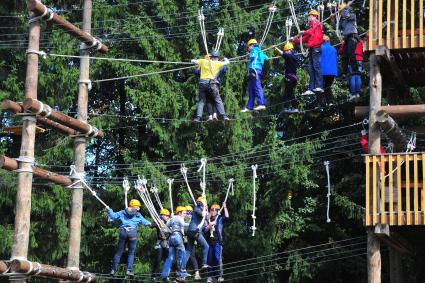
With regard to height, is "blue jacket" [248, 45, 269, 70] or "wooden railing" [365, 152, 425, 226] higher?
"blue jacket" [248, 45, 269, 70]

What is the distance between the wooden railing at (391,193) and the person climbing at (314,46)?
6.15ft

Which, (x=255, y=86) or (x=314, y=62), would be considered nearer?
(x=314, y=62)

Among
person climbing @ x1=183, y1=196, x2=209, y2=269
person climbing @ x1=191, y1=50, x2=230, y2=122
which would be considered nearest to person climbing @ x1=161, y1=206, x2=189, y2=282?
person climbing @ x1=183, y1=196, x2=209, y2=269

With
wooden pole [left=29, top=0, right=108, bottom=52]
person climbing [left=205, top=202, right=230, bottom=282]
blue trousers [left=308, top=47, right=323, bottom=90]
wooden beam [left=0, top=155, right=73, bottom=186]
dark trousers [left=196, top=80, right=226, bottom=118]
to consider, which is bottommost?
person climbing [left=205, top=202, right=230, bottom=282]

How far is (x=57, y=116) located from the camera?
14.6 meters

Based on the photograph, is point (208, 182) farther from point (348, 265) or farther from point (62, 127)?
point (62, 127)

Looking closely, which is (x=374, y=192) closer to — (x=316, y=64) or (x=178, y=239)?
(x=316, y=64)

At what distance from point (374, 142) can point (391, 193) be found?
907mm

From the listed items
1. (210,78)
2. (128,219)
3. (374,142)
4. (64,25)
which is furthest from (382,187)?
(64,25)

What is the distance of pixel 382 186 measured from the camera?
14.3 meters

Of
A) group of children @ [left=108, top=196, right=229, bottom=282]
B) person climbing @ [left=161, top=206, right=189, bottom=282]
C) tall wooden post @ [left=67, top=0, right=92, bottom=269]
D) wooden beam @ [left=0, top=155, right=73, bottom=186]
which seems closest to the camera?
wooden beam @ [left=0, top=155, right=73, bottom=186]

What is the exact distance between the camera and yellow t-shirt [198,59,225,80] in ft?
52.5

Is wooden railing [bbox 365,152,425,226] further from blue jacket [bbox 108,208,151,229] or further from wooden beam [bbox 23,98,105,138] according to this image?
wooden beam [bbox 23,98,105,138]

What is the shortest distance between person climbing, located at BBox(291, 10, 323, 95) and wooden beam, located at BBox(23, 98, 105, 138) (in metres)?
3.81
